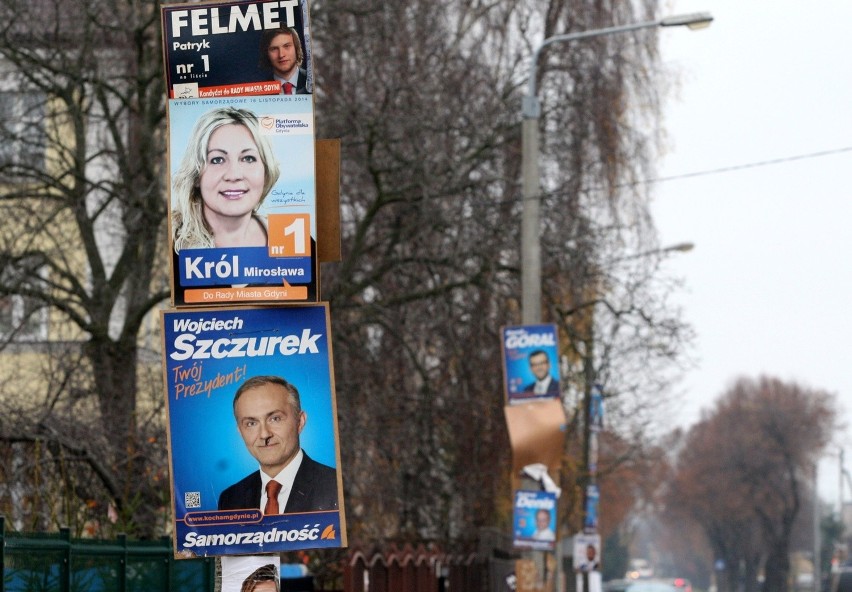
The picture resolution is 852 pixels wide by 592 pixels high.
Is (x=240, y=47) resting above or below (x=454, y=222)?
below

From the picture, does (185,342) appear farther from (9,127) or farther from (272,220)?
(9,127)

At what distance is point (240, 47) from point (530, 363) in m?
12.1

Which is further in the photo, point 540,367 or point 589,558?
point 589,558

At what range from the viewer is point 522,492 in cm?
1967

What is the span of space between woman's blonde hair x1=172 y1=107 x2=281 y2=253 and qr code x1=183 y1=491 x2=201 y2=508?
1221mm

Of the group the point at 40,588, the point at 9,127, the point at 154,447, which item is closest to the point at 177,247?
the point at 40,588

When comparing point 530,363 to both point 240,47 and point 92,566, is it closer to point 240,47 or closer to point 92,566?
point 92,566

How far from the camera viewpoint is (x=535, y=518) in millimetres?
19734

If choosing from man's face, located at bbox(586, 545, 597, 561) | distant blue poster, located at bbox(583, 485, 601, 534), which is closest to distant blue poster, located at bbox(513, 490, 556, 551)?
man's face, located at bbox(586, 545, 597, 561)

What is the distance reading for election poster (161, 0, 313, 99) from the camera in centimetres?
816

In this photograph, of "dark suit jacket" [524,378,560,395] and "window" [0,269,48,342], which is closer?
"dark suit jacket" [524,378,560,395]

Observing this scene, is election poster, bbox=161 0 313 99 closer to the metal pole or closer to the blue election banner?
the blue election banner

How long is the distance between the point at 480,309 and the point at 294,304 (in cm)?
1554

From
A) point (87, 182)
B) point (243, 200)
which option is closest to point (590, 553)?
point (87, 182)
